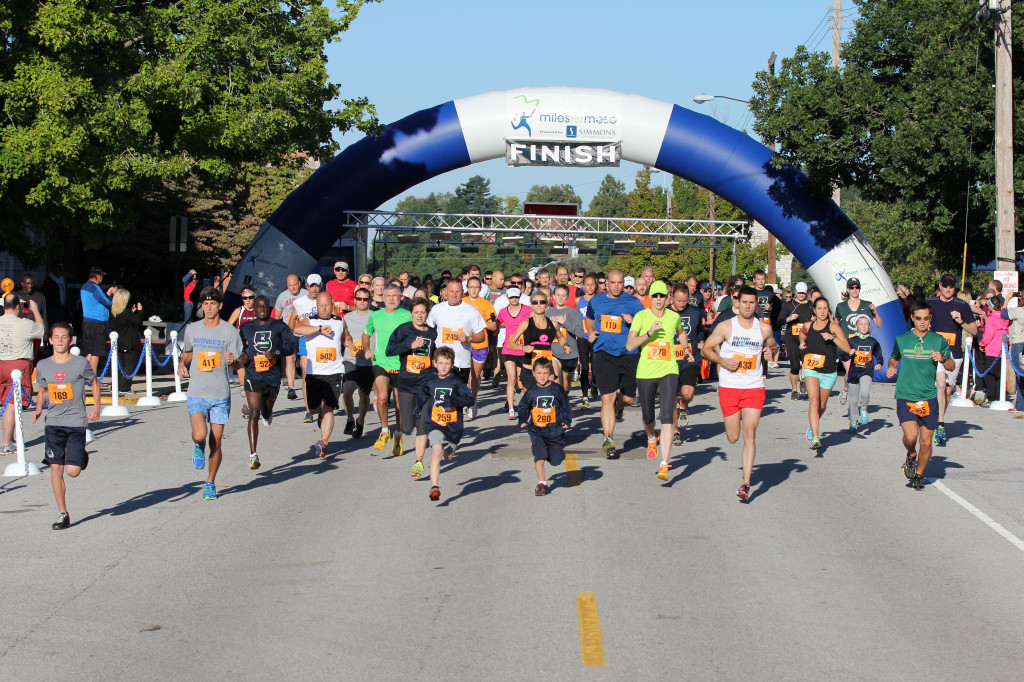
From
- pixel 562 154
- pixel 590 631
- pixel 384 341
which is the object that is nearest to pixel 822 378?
pixel 384 341

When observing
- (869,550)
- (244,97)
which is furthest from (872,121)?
(869,550)

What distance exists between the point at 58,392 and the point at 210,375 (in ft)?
4.79

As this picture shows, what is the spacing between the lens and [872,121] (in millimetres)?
24078

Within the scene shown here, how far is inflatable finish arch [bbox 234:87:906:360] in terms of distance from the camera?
25250mm

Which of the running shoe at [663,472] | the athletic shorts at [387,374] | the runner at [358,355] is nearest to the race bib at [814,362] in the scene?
the running shoe at [663,472]

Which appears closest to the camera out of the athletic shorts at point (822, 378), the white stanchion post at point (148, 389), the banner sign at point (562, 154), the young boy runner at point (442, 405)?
the young boy runner at point (442, 405)

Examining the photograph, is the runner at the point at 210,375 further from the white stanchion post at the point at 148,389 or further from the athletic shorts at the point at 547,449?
the white stanchion post at the point at 148,389

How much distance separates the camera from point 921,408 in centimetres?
1094

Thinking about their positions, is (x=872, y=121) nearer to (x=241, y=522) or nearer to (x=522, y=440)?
(x=522, y=440)

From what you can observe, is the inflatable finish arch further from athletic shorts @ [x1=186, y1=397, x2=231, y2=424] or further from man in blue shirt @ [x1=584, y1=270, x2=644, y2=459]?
athletic shorts @ [x1=186, y1=397, x2=231, y2=424]

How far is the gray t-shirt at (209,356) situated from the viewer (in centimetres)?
1042

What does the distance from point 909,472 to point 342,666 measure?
701 centimetres

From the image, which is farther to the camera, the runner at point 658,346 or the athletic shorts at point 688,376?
the athletic shorts at point 688,376

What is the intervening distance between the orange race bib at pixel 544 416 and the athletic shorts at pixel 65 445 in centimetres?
391
